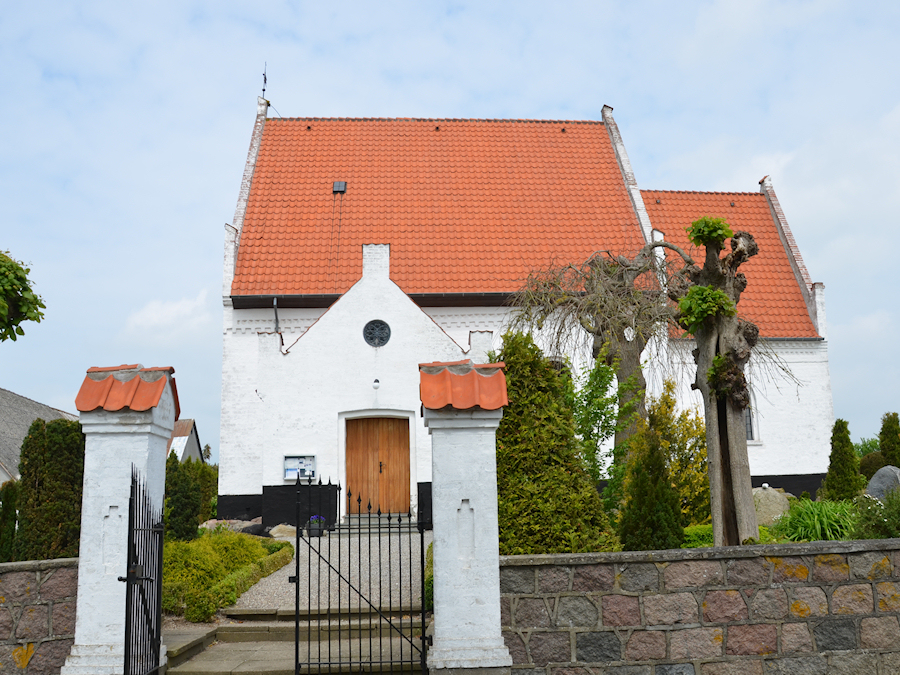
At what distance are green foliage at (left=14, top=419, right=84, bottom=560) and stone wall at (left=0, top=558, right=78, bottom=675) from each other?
2.32 m

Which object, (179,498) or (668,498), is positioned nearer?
(668,498)

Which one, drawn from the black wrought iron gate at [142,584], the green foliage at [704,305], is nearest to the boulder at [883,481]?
the green foliage at [704,305]

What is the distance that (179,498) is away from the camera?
1148 centimetres

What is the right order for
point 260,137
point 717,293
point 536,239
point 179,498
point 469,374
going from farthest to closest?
point 260,137
point 536,239
point 179,498
point 717,293
point 469,374

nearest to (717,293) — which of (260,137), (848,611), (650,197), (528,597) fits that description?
(848,611)

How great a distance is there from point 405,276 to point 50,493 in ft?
33.1

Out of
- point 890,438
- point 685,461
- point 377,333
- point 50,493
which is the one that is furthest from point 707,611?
point 890,438

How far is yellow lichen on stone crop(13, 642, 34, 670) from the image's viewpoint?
223 inches

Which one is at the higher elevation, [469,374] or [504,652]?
[469,374]

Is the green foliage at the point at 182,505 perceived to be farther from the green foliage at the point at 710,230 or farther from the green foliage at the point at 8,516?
the green foliage at the point at 710,230

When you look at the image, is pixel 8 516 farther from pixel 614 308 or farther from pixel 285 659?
pixel 614 308

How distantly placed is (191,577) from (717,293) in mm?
6632

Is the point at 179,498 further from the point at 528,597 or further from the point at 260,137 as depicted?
the point at 260,137

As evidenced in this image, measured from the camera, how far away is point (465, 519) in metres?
5.34
